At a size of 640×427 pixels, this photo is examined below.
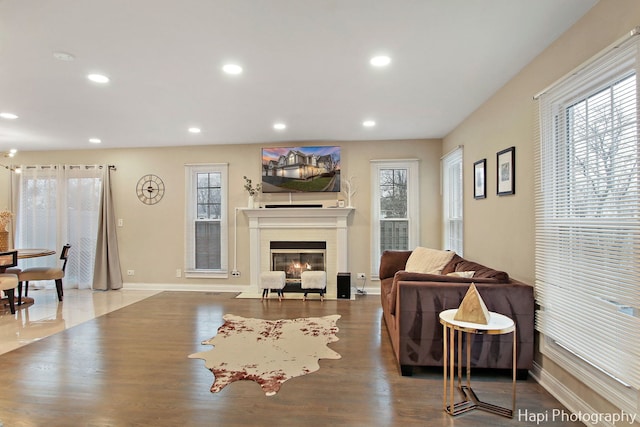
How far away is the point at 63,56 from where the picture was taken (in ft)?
8.30

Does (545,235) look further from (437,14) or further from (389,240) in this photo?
(389,240)

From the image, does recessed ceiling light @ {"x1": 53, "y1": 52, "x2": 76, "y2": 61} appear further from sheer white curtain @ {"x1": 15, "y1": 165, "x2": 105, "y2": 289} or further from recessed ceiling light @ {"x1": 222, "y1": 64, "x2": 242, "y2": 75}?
sheer white curtain @ {"x1": 15, "y1": 165, "x2": 105, "y2": 289}

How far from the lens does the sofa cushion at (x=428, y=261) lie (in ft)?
12.3

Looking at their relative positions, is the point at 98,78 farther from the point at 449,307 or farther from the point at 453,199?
the point at 453,199

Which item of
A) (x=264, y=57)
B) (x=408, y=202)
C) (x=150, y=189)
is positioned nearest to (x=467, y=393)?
(x=264, y=57)

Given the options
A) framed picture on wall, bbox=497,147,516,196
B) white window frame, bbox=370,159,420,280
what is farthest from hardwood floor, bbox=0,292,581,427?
white window frame, bbox=370,159,420,280

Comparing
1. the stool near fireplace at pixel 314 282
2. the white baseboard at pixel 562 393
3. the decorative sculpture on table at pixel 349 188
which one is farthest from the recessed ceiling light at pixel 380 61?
the stool near fireplace at pixel 314 282

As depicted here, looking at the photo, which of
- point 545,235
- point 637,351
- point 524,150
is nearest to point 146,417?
point 637,351

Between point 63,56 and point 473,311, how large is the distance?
136 inches

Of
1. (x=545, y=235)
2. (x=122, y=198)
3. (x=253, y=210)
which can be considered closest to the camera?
(x=545, y=235)

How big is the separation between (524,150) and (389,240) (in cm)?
295

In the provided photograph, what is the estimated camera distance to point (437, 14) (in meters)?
2.03

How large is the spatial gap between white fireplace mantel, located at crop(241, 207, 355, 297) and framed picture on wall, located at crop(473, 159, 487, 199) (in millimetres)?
1979

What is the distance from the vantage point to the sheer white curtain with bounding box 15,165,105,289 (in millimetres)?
5883
